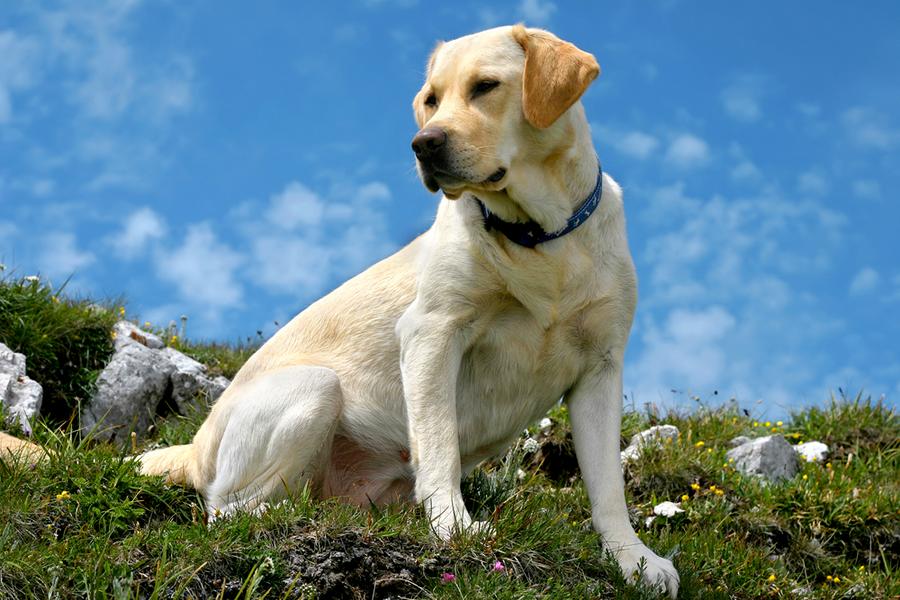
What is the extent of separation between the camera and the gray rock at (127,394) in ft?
25.9

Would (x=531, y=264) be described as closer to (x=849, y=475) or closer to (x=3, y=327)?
(x=849, y=475)

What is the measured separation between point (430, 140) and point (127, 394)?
4.68 m

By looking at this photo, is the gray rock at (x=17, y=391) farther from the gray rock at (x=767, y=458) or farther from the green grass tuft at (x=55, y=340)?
the gray rock at (x=767, y=458)

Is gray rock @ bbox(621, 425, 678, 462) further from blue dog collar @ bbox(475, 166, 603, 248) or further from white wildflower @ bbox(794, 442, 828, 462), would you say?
blue dog collar @ bbox(475, 166, 603, 248)

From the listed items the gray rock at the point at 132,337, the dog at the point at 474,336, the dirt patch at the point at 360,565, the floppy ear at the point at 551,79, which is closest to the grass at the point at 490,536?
the dirt patch at the point at 360,565

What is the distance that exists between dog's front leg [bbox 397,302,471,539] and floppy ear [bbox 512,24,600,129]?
3.30 feet

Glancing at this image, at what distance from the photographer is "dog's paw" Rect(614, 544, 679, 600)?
4629 millimetres

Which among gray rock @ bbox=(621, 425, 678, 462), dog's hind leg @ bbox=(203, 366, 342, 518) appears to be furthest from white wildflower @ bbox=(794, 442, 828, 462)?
dog's hind leg @ bbox=(203, 366, 342, 518)

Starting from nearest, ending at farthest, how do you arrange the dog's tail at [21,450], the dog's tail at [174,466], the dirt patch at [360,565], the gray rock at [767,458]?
1. the dirt patch at [360,565]
2. the dog's tail at [21,450]
3. the dog's tail at [174,466]
4. the gray rock at [767,458]

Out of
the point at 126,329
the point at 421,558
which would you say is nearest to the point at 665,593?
the point at 421,558

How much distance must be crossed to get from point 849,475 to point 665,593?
355 centimetres

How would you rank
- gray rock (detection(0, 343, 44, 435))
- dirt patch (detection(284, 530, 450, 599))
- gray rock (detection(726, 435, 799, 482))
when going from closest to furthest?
dirt patch (detection(284, 530, 450, 599))
gray rock (detection(0, 343, 44, 435))
gray rock (detection(726, 435, 799, 482))

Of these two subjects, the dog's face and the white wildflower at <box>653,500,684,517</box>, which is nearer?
the dog's face

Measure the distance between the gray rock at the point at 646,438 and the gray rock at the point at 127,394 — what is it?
11.9ft
